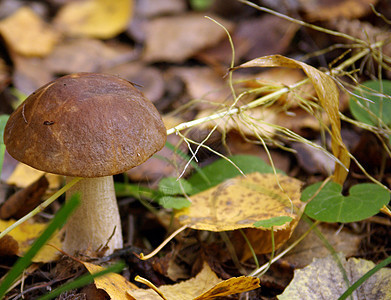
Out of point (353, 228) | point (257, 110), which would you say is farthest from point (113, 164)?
Result: point (257, 110)

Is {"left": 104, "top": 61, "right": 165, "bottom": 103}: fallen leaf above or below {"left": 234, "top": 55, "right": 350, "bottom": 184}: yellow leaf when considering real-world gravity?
below

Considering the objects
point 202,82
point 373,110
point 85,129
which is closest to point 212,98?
point 202,82

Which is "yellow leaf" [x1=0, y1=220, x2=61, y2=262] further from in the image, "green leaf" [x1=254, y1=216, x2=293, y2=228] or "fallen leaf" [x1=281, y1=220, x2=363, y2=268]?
"fallen leaf" [x1=281, y1=220, x2=363, y2=268]

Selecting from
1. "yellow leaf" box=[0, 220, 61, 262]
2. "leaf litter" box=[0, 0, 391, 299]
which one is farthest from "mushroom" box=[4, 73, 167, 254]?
"yellow leaf" box=[0, 220, 61, 262]

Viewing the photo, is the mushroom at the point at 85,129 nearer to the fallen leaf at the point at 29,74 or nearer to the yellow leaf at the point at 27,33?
the fallen leaf at the point at 29,74

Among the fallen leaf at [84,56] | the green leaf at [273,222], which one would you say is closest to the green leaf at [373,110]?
the green leaf at [273,222]
